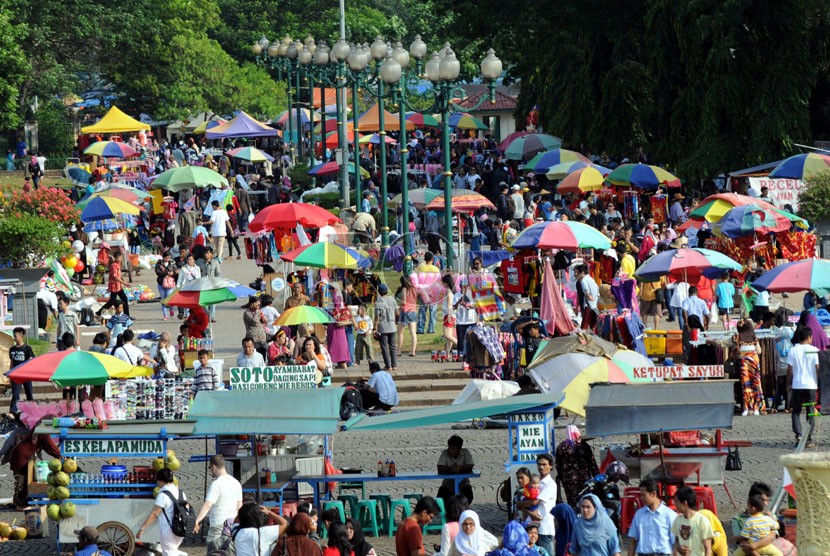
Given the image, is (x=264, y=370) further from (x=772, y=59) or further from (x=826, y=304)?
(x=772, y=59)

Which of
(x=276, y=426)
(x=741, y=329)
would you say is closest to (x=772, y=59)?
(x=741, y=329)

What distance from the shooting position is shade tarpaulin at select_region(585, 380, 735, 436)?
1695cm

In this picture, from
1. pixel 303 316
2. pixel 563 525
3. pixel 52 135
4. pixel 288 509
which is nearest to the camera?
pixel 563 525

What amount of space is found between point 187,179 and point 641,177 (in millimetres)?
10089

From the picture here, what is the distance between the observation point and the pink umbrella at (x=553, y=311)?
85.4 feet

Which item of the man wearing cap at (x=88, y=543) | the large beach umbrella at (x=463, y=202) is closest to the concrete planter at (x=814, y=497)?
the man wearing cap at (x=88, y=543)

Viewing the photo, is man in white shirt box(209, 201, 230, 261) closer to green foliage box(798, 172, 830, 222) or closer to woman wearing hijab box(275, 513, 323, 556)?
green foliage box(798, 172, 830, 222)

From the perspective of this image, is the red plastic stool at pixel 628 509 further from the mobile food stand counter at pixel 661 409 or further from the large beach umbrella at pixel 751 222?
the large beach umbrella at pixel 751 222

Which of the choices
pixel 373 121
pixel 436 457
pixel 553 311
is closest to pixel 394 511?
pixel 436 457

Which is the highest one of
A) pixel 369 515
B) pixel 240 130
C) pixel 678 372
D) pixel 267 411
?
pixel 240 130

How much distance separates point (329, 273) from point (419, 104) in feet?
186

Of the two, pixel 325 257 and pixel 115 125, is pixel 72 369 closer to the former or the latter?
pixel 325 257

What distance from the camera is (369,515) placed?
60.1 ft

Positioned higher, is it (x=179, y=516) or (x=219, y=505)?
(x=219, y=505)
